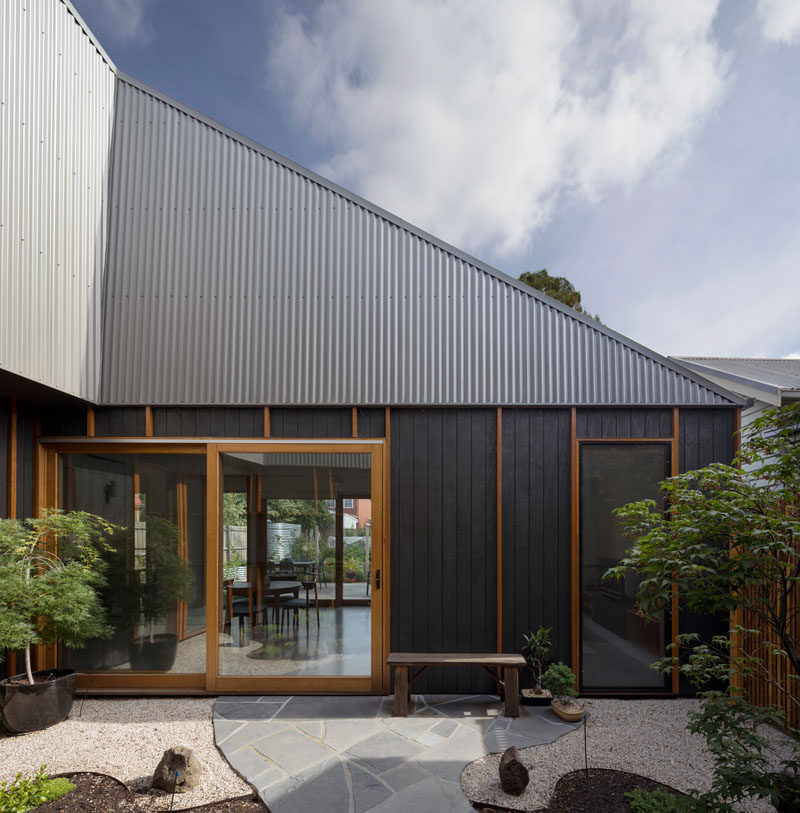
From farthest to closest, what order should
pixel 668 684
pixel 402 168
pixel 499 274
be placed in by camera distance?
pixel 402 168 → pixel 499 274 → pixel 668 684

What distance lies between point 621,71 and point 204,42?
501 centimetres

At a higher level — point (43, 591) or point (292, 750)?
point (43, 591)

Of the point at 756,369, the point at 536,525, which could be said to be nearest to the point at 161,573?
the point at 536,525

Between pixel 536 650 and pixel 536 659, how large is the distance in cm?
8

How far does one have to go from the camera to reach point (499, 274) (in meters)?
5.15

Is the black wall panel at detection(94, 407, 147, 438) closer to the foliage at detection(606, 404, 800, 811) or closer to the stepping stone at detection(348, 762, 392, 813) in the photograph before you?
the stepping stone at detection(348, 762, 392, 813)

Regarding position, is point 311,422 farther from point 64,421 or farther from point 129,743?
point 129,743

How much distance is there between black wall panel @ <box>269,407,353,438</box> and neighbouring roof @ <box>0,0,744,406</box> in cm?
13

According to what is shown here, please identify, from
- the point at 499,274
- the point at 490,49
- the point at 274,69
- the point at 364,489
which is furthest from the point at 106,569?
the point at 490,49

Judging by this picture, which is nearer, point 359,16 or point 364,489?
point 364,489

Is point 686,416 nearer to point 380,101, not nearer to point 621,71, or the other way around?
point 621,71

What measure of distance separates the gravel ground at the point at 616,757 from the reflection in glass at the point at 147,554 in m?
2.96

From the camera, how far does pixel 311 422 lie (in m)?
4.99

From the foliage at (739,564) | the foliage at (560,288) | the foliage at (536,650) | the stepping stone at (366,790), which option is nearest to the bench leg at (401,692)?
the stepping stone at (366,790)
